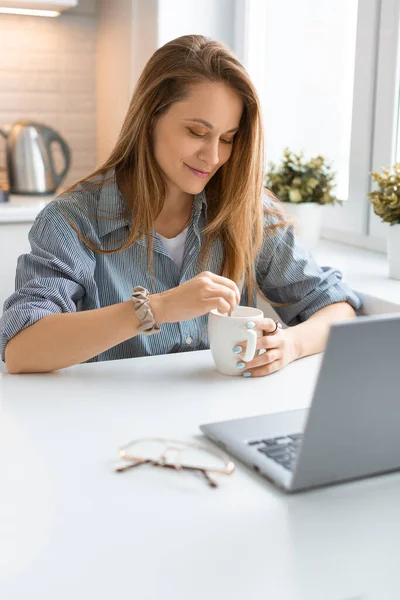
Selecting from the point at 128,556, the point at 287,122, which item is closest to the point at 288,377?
the point at 128,556

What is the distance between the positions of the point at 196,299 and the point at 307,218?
1.11m

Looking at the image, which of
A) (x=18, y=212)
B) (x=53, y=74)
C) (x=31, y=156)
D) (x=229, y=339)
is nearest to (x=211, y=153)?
(x=229, y=339)

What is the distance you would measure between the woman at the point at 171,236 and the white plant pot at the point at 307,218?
0.54m

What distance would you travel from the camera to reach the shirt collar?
155cm

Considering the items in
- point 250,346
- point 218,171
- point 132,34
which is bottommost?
point 250,346

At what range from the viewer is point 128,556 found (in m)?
0.72

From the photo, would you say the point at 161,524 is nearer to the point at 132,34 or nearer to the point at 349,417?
the point at 349,417

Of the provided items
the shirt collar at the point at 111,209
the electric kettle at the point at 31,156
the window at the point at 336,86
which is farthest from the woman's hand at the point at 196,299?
the electric kettle at the point at 31,156

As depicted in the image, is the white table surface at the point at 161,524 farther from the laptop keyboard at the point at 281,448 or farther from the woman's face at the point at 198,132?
the woman's face at the point at 198,132

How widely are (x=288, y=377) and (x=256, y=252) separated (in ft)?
1.43

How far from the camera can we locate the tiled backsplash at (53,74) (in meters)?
3.00

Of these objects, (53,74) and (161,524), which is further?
(53,74)

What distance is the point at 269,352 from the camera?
1.28 m

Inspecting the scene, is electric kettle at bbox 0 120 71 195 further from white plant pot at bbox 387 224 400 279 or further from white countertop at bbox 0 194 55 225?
white plant pot at bbox 387 224 400 279
